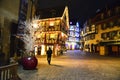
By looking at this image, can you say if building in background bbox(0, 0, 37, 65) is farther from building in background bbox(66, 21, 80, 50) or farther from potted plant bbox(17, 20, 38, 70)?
building in background bbox(66, 21, 80, 50)

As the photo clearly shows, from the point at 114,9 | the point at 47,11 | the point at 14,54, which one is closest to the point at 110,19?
the point at 114,9

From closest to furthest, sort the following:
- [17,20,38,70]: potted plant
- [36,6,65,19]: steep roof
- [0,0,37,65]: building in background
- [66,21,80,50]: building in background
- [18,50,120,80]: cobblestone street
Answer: [18,50,120,80]: cobblestone street, [0,0,37,65]: building in background, [17,20,38,70]: potted plant, [36,6,65,19]: steep roof, [66,21,80,50]: building in background

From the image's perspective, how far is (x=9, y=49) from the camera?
1731cm

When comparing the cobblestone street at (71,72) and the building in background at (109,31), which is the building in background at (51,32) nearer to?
the building in background at (109,31)

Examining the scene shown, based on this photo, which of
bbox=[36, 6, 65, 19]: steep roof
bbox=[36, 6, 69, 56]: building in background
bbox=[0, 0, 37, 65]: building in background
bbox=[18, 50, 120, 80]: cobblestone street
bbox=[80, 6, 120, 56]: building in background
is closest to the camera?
bbox=[18, 50, 120, 80]: cobblestone street

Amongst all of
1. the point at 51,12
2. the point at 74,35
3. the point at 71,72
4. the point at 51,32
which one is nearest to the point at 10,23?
the point at 71,72

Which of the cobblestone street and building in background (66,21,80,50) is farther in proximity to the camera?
building in background (66,21,80,50)

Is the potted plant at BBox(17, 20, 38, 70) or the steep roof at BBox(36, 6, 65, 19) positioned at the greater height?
the steep roof at BBox(36, 6, 65, 19)

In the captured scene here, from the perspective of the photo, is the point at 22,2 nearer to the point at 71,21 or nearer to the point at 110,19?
the point at 110,19

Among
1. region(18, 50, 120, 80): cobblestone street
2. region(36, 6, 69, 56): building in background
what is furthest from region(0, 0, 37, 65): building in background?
region(36, 6, 69, 56): building in background

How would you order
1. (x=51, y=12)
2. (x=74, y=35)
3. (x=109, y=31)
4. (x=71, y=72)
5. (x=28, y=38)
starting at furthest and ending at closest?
1. (x=74, y=35)
2. (x=109, y=31)
3. (x=51, y=12)
4. (x=28, y=38)
5. (x=71, y=72)

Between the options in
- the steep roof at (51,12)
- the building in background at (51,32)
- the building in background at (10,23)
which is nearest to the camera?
the building in background at (10,23)

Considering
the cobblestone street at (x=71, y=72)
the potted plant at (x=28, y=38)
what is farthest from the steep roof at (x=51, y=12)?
the cobblestone street at (x=71, y=72)

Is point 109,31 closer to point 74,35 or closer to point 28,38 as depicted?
point 28,38
